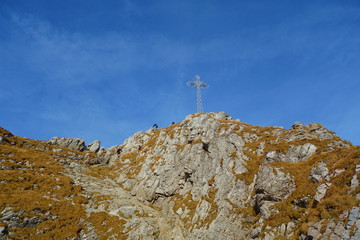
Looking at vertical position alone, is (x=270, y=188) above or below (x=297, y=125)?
below

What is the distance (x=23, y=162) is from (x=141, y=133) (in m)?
39.3

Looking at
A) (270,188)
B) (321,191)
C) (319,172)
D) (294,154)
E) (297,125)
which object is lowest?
(321,191)

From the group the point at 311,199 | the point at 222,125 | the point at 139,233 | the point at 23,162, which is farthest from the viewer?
the point at 222,125

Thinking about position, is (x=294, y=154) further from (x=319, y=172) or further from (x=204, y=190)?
(x=204, y=190)

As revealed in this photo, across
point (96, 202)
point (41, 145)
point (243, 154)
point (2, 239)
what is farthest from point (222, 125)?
point (41, 145)

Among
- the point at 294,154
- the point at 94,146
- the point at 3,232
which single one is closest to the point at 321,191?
the point at 294,154

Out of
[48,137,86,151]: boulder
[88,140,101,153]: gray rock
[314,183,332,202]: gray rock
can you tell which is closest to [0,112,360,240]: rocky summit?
[314,183,332,202]: gray rock

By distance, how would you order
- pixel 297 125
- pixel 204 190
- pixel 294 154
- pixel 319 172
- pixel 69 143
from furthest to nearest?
pixel 69 143
pixel 297 125
pixel 204 190
pixel 294 154
pixel 319 172

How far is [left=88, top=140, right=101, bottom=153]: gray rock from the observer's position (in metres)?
83.5

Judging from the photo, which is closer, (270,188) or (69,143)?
(270,188)

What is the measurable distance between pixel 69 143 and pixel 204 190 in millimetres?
61617

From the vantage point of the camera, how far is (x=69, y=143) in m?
82.8

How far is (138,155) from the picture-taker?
7081 centimetres

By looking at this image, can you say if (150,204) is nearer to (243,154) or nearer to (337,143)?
(243,154)
